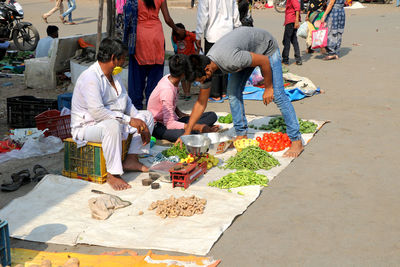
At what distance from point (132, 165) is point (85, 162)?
51 centimetres

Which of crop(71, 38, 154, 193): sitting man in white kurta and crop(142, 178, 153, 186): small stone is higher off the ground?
crop(71, 38, 154, 193): sitting man in white kurta

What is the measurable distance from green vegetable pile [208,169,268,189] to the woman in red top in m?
2.51

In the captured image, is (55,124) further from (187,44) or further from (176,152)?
(187,44)

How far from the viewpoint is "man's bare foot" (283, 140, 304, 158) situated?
5730 mm

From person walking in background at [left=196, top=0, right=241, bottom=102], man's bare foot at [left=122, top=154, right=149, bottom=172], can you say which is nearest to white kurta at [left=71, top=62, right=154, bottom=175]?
man's bare foot at [left=122, top=154, right=149, bottom=172]

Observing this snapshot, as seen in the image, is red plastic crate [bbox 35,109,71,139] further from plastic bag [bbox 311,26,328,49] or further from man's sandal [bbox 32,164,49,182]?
plastic bag [bbox 311,26,328,49]

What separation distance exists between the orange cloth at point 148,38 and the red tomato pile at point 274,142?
189 cm

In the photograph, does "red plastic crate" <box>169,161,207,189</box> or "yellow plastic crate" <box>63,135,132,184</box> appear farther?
"yellow plastic crate" <box>63,135,132,184</box>

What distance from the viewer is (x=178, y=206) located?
4.40 metres

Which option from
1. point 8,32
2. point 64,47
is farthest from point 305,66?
point 8,32

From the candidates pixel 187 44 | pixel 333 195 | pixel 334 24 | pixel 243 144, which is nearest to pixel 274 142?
pixel 243 144

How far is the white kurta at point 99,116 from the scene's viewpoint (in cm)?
493

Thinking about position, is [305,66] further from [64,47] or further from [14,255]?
[14,255]

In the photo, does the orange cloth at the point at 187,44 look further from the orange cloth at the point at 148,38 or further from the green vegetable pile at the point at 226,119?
the green vegetable pile at the point at 226,119
